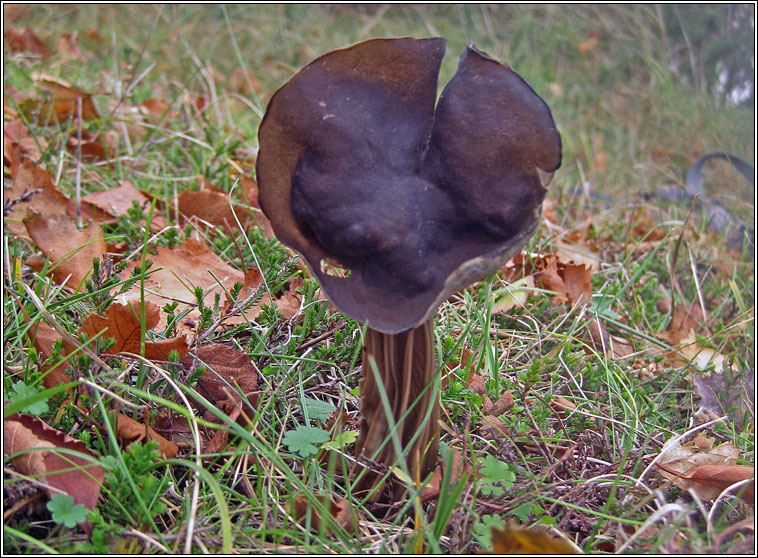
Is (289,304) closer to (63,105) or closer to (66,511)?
(66,511)

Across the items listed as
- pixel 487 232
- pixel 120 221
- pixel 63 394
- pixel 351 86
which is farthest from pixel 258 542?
pixel 120 221

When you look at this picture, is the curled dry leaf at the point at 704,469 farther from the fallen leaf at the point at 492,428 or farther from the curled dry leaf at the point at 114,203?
the curled dry leaf at the point at 114,203

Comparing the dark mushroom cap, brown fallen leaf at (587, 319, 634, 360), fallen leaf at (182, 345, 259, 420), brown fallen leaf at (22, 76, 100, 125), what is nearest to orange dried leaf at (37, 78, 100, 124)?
brown fallen leaf at (22, 76, 100, 125)

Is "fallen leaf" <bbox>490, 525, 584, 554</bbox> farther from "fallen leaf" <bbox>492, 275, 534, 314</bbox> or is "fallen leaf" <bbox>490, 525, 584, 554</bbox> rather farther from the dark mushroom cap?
"fallen leaf" <bbox>492, 275, 534, 314</bbox>

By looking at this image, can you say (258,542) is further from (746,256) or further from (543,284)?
(746,256)

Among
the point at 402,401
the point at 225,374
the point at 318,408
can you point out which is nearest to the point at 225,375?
the point at 225,374

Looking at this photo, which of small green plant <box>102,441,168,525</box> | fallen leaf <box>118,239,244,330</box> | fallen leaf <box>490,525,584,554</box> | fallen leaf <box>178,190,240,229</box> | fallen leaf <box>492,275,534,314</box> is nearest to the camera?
fallen leaf <box>490,525,584,554</box>

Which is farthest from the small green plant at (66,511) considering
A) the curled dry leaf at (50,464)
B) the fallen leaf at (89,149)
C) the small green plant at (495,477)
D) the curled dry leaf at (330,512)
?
the fallen leaf at (89,149)

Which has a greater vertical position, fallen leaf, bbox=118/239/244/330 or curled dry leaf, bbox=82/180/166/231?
curled dry leaf, bbox=82/180/166/231
